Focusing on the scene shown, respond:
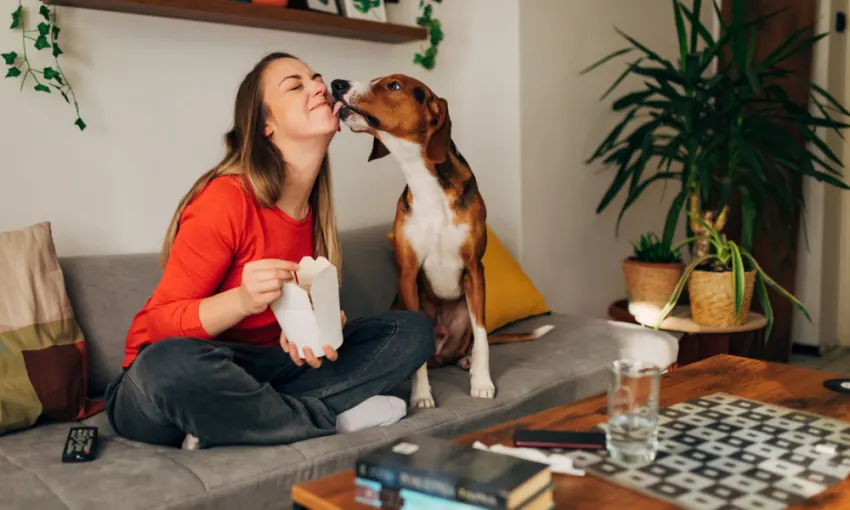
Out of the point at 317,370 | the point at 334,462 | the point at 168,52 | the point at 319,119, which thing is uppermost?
the point at 168,52

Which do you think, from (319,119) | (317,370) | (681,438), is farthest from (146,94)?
(681,438)

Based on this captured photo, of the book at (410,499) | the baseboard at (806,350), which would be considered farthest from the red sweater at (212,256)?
the baseboard at (806,350)

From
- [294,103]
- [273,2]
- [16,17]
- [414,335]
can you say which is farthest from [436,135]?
[16,17]

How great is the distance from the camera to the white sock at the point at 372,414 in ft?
4.95

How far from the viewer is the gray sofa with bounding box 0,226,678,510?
1.19m

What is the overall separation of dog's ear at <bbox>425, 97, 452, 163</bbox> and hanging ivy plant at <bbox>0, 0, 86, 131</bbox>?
965 millimetres

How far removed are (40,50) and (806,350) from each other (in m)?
3.63

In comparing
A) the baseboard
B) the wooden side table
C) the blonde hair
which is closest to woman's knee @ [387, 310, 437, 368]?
the blonde hair

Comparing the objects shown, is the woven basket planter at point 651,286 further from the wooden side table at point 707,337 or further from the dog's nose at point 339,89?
the dog's nose at point 339,89

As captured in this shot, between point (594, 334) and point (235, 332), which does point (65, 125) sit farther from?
point (594, 334)

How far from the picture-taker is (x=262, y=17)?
83.5 inches

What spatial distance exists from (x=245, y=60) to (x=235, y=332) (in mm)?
1029

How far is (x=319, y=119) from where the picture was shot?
1.62 meters

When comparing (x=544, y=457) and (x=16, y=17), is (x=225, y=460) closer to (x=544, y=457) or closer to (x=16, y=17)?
(x=544, y=457)
